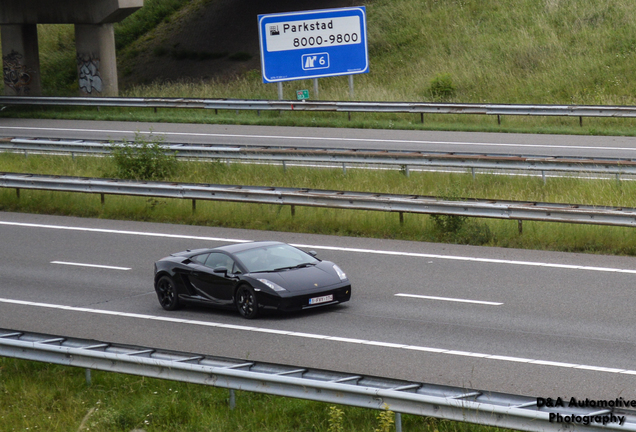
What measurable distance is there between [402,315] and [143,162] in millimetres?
12109

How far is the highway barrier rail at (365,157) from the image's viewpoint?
19172 millimetres

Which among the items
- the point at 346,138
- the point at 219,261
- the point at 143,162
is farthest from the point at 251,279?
the point at 346,138

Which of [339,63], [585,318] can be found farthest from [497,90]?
[585,318]

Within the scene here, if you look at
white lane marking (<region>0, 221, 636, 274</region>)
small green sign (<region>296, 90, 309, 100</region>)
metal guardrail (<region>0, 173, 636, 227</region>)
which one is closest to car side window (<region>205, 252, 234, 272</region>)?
white lane marking (<region>0, 221, 636, 274</region>)

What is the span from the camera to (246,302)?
12.7 meters

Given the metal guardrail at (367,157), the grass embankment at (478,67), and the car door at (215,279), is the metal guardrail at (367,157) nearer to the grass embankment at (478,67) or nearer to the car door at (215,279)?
the grass embankment at (478,67)

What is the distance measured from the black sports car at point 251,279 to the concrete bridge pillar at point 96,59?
25264 mm

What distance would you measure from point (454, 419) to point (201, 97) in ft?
95.9

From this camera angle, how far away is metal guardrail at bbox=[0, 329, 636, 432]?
271 inches

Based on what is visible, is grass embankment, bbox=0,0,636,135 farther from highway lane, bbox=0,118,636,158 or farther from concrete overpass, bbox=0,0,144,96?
concrete overpass, bbox=0,0,144,96

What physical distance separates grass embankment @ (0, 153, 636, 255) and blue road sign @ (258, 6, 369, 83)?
10.9 meters

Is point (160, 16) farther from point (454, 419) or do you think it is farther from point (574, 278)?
point (454, 419)

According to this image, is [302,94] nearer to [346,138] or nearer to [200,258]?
[346,138]

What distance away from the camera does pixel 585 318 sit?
11.7 meters
